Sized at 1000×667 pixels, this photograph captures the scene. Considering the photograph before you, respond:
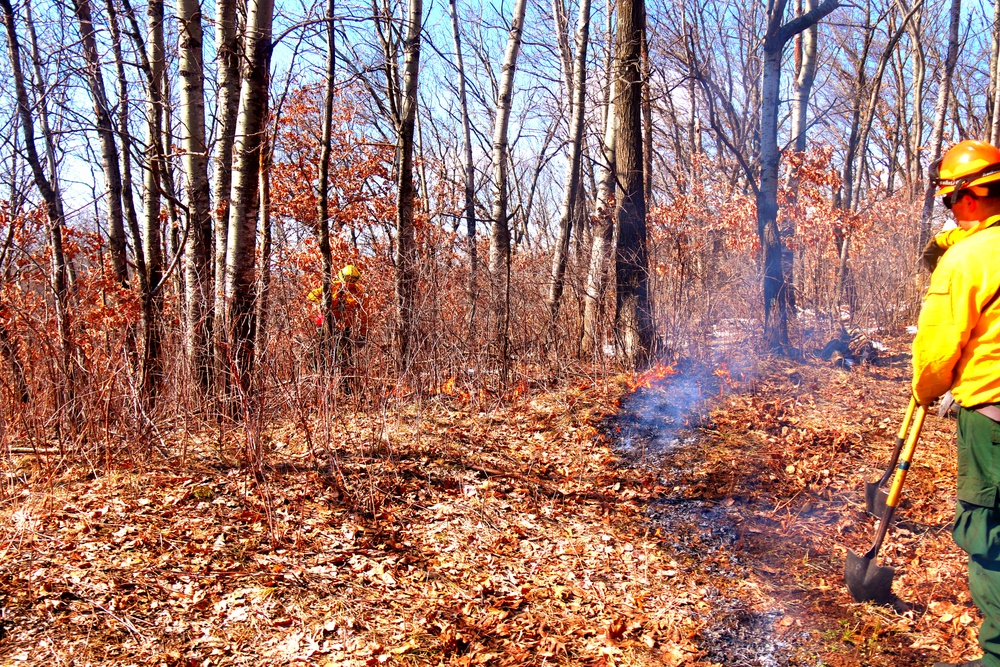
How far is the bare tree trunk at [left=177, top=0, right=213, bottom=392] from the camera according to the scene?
533 centimetres

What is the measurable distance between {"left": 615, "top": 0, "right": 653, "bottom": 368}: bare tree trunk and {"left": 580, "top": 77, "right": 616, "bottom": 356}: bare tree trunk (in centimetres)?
19

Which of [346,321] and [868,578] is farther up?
[346,321]

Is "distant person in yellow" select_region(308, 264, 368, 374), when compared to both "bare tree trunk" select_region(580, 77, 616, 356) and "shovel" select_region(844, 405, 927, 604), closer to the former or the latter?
"bare tree trunk" select_region(580, 77, 616, 356)

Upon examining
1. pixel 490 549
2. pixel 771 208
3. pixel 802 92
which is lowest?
pixel 490 549

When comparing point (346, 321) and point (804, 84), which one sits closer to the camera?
point (346, 321)

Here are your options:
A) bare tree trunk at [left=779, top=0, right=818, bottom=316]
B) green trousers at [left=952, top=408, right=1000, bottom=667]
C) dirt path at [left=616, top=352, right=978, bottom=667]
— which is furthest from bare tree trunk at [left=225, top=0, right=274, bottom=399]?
bare tree trunk at [left=779, top=0, right=818, bottom=316]

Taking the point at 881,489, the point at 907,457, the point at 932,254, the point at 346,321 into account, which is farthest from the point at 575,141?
the point at 907,457

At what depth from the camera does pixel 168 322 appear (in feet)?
17.8

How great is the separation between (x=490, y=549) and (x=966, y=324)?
3.04m

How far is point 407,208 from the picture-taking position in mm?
7523

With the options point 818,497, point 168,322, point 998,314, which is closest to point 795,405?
point 818,497

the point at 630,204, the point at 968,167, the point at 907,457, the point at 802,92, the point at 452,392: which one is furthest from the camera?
the point at 802,92

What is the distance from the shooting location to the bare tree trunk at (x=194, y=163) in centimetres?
533

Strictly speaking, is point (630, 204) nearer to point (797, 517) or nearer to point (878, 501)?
point (797, 517)
